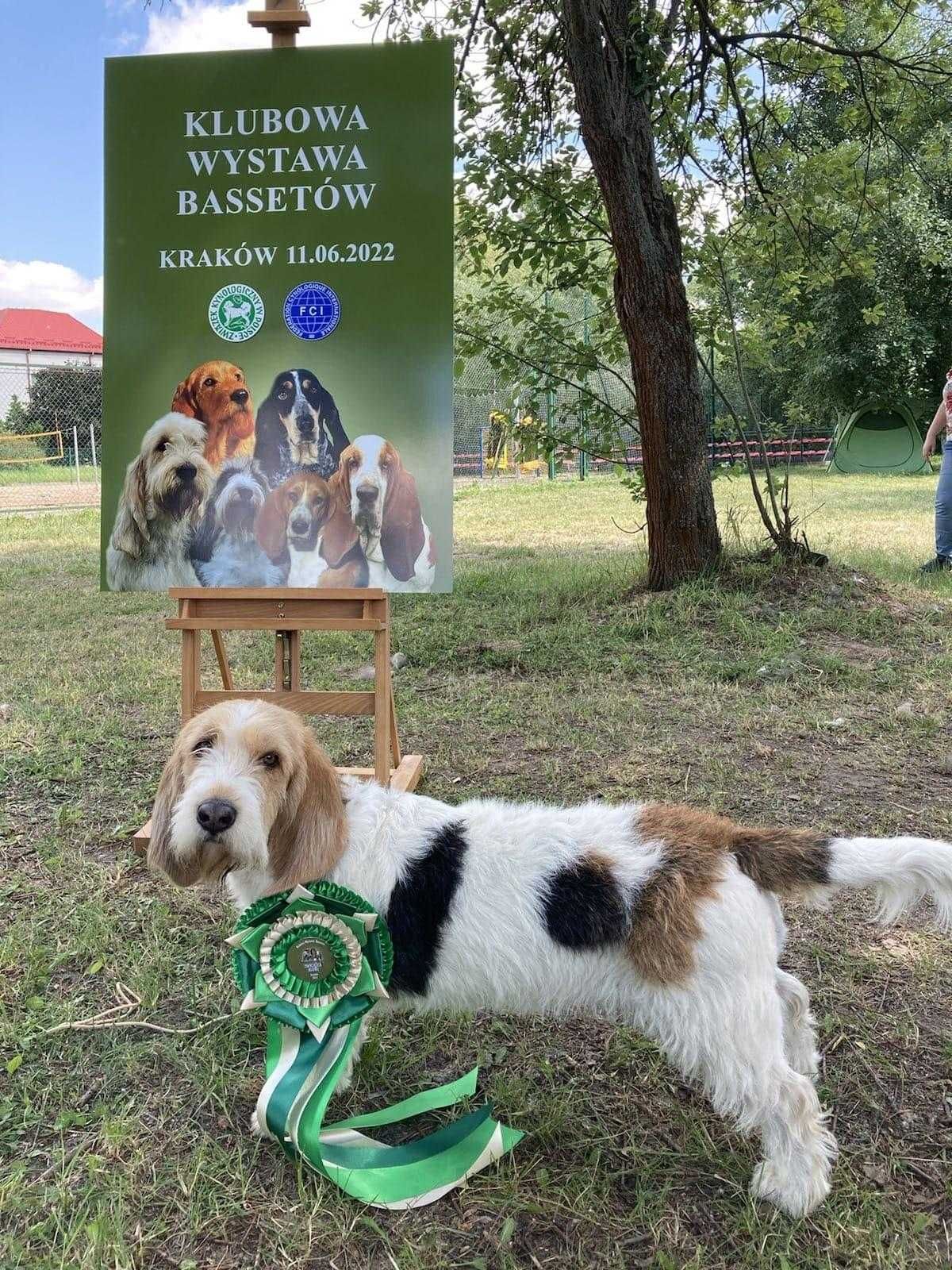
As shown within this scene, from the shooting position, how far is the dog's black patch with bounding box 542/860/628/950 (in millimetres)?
1995

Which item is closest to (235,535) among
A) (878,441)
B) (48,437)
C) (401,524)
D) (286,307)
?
(401,524)

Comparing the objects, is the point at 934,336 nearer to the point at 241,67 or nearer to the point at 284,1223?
the point at 241,67

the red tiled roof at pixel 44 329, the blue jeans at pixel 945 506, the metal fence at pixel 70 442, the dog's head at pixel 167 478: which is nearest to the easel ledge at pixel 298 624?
the dog's head at pixel 167 478

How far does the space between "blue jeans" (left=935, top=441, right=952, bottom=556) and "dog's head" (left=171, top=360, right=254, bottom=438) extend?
6.24m

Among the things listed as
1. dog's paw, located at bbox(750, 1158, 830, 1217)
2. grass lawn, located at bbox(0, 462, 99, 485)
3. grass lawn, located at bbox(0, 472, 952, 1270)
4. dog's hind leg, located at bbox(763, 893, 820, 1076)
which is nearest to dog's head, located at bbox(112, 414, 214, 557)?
grass lawn, located at bbox(0, 472, 952, 1270)

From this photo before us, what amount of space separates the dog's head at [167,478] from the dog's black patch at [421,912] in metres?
2.31

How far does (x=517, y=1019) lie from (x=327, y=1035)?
0.73 metres

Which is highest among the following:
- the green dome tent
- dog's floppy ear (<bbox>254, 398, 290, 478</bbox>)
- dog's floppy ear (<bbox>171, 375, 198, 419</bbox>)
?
the green dome tent

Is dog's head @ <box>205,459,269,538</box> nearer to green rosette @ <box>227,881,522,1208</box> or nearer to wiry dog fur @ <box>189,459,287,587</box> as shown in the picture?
wiry dog fur @ <box>189,459,287,587</box>

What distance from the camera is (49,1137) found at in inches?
88.1

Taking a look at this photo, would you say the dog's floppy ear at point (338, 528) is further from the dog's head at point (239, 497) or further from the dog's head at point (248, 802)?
the dog's head at point (248, 802)

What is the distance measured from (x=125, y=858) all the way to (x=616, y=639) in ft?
12.2

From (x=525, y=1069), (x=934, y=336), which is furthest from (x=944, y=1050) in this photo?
(x=934, y=336)

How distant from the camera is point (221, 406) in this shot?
3.91 metres
